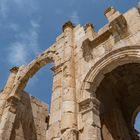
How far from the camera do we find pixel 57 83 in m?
7.36


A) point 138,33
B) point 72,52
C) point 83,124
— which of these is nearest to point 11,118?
point 72,52

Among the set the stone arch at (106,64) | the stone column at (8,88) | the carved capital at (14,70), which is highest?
the carved capital at (14,70)

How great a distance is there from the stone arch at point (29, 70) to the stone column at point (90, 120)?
390 cm

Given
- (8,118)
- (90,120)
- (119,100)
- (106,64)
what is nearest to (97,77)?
(106,64)

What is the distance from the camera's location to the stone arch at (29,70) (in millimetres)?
9609

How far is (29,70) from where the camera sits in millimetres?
10188

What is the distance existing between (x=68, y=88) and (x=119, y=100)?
2.99m

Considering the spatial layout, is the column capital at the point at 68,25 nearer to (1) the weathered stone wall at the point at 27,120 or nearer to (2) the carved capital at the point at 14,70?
(2) the carved capital at the point at 14,70

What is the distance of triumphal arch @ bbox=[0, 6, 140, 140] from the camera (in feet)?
19.2

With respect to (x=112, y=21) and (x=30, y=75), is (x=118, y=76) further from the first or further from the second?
(x=30, y=75)

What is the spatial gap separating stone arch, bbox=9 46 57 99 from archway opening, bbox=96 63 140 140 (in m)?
2.87

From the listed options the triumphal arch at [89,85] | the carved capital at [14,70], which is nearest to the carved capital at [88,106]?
the triumphal arch at [89,85]

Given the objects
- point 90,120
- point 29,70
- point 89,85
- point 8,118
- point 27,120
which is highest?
point 29,70

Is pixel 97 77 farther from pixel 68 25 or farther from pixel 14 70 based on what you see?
pixel 14 70
